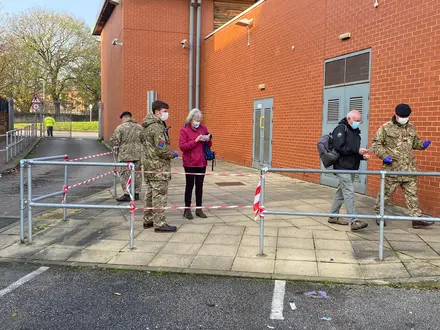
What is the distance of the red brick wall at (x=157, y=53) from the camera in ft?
54.7

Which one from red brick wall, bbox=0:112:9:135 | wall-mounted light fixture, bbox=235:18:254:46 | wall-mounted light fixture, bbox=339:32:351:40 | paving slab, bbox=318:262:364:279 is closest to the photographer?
paving slab, bbox=318:262:364:279

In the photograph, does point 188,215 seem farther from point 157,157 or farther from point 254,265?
point 254,265

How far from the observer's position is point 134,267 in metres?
4.64

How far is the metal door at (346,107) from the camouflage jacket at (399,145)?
213 cm

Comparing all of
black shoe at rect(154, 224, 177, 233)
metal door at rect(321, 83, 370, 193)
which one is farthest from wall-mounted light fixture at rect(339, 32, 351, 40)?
black shoe at rect(154, 224, 177, 233)

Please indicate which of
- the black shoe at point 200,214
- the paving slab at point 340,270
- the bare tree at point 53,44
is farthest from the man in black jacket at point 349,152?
the bare tree at point 53,44

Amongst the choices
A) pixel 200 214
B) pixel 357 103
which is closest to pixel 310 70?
pixel 357 103

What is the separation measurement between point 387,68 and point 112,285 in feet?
20.4

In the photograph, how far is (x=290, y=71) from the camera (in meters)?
11.2

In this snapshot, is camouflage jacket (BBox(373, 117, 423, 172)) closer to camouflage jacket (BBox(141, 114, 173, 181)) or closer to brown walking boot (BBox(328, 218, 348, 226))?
brown walking boot (BBox(328, 218, 348, 226))

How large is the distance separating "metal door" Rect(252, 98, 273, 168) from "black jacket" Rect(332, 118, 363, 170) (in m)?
6.28

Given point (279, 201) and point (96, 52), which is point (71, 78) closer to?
point (96, 52)

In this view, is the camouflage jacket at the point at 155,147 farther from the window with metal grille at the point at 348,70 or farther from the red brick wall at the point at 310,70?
the window with metal grille at the point at 348,70

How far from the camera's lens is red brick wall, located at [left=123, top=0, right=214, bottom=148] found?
16672 millimetres
